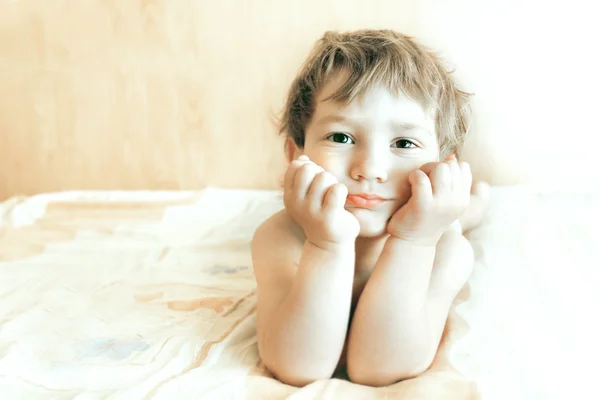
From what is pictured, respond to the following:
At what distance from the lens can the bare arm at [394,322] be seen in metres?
0.72

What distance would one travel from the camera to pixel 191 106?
5.44 ft

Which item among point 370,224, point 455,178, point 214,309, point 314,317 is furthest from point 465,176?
point 214,309

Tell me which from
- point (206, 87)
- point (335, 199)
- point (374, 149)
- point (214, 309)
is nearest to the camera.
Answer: point (335, 199)

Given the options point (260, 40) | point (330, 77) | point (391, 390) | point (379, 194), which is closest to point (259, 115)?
point (260, 40)

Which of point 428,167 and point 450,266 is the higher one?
point 428,167

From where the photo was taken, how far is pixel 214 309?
0.96 metres

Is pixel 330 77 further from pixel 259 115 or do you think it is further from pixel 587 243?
pixel 259 115

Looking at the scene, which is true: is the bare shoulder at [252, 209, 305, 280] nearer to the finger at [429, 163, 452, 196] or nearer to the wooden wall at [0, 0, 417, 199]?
the finger at [429, 163, 452, 196]

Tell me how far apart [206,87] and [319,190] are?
1022mm

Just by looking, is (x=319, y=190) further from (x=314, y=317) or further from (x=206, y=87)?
(x=206, y=87)

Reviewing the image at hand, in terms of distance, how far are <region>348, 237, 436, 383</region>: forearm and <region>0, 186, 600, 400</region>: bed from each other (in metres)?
0.03

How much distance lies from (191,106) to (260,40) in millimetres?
254

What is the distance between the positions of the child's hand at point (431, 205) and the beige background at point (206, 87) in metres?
0.73

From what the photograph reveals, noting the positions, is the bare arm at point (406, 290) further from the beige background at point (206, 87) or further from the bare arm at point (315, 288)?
the beige background at point (206, 87)
